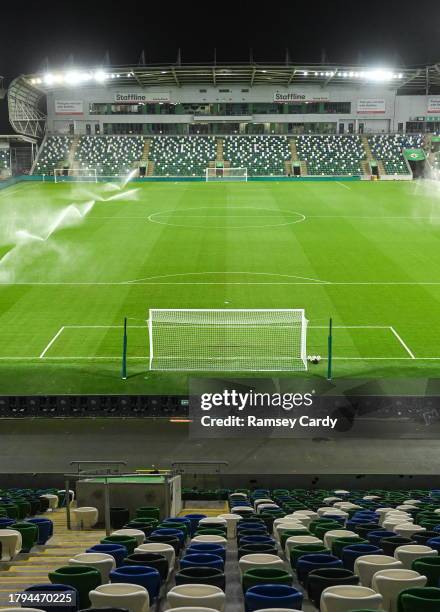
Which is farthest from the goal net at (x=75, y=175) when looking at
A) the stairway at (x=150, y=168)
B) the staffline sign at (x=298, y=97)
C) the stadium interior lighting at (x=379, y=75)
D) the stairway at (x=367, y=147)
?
the stadium interior lighting at (x=379, y=75)

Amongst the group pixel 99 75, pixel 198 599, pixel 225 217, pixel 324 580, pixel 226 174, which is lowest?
pixel 324 580

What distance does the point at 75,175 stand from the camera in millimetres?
104000

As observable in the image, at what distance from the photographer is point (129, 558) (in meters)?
9.34

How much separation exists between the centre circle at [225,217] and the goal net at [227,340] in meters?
25.7

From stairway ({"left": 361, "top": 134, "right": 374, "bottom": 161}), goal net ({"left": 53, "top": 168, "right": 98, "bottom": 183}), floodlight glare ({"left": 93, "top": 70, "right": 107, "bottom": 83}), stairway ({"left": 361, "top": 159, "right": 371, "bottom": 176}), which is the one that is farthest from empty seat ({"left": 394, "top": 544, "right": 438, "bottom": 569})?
floodlight glare ({"left": 93, "top": 70, "right": 107, "bottom": 83})

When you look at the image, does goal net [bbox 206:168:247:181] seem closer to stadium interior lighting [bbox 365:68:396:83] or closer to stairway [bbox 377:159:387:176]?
stairway [bbox 377:159:387:176]

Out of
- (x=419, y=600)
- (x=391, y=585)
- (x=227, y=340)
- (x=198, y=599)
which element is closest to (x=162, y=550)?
(x=198, y=599)

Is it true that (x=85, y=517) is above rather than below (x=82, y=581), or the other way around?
below

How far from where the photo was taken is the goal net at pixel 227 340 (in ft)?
96.5

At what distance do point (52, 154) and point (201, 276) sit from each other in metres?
71.0

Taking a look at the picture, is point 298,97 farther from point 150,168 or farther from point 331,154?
point 150,168

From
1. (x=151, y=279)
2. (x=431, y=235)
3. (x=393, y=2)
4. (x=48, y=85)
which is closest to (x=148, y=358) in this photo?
(x=151, y=279)

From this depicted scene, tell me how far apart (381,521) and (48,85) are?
105m

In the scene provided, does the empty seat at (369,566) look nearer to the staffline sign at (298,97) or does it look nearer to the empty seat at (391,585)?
the empty seat at (391,585)
